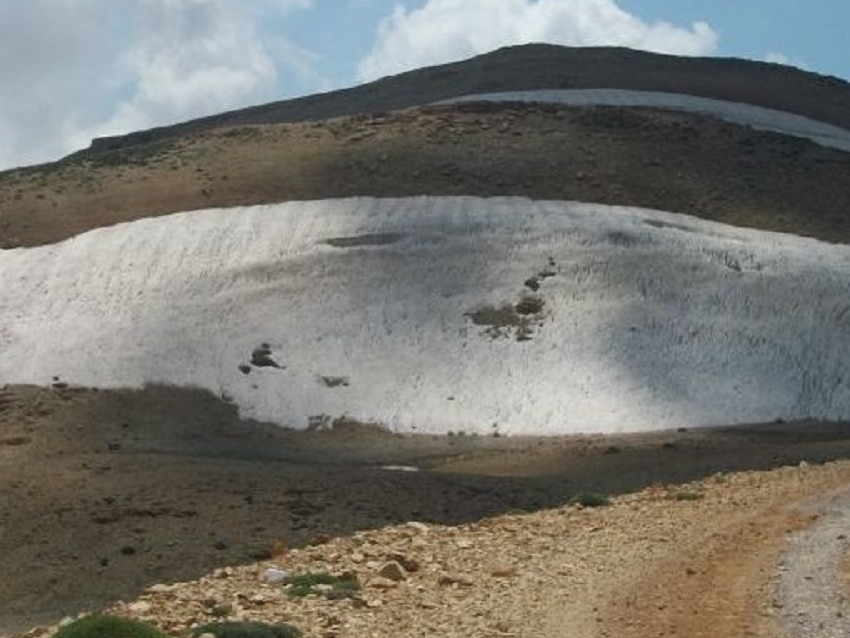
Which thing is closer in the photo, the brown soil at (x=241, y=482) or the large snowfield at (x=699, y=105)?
the brown soil at (x=241, y=482)

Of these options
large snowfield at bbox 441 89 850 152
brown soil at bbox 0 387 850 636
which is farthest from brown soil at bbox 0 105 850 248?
brown soil at bbox 0 387 850 636

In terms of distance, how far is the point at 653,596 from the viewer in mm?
15305

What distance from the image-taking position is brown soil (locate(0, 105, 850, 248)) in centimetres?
5616

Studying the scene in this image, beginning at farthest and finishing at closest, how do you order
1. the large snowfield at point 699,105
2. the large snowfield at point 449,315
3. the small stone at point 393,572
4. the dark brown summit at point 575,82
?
1. the dark brown summit at point 575,82
2. the large snowfield at point 699,105
3. the large snowfield at point 449,315
4. the small stone at point 393,572

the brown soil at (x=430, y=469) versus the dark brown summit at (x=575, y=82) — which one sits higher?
the dark brown summit at (x=575, y=82)

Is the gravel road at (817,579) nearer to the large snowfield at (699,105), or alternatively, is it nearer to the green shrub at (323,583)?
the green shrub at (323,583)

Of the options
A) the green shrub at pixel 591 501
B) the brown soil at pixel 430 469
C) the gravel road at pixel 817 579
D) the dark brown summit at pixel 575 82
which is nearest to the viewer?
the gravel road at pixel 817 579

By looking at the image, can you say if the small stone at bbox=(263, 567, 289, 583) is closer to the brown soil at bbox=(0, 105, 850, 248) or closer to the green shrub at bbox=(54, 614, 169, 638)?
the green shrub at bbox=(54, 614, 169, 638)

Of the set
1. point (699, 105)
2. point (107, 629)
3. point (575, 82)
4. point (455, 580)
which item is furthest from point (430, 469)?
point (575, 82)

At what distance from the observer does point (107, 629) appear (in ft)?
41.2

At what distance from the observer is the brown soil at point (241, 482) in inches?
978

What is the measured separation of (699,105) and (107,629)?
60824 millimetres

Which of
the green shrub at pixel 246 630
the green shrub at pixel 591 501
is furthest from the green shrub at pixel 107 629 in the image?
the green shrub at pixel 591 501

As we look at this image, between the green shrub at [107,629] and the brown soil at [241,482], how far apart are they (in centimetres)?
524
